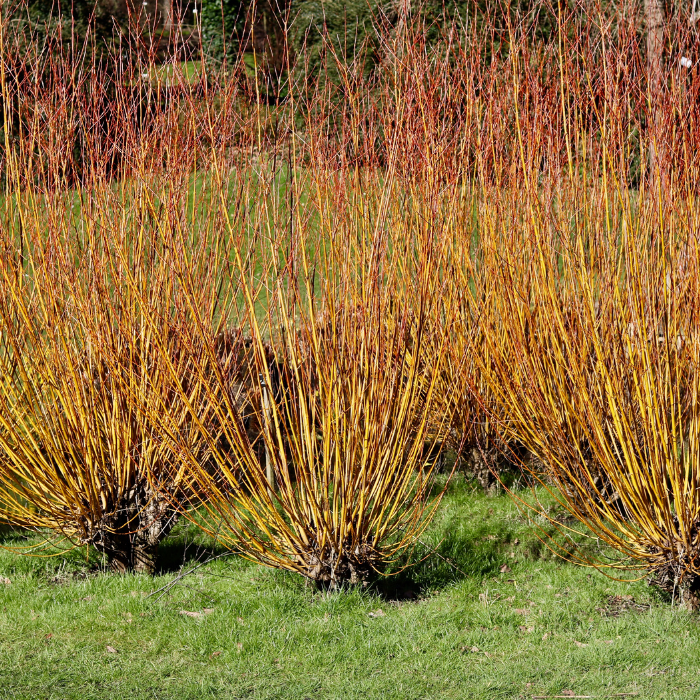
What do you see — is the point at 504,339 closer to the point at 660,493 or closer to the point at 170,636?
the point at 660,493

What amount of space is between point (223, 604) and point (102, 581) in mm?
753

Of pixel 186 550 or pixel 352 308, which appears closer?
pixel 352 308

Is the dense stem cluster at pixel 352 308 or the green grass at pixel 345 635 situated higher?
the dense stem cluster at pixel 352 308

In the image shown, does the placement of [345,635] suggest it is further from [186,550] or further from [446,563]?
[186,550]

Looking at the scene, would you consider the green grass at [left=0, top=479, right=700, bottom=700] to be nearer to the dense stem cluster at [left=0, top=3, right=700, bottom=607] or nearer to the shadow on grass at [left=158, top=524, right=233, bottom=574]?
the shadow on grass at [left=158, top=524, right=233, bottom=574]

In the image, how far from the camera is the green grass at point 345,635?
3.34m

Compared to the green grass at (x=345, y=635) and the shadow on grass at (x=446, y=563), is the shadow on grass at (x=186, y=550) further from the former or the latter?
the shadow on grass at (x=446, y=563)

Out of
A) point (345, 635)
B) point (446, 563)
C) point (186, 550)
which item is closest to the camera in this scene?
point (345, 635)

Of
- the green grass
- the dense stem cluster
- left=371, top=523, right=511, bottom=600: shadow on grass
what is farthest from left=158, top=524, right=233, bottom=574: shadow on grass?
left=371, top=523, right=511, bottom=600: shadow on grass

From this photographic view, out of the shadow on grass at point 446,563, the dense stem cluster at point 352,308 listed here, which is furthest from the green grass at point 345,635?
the dense stem cluster at point 352,308

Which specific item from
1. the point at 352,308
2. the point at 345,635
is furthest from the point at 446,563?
the point at 352,308

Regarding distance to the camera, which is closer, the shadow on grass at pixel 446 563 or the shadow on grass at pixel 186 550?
the shadow on grass at pixel 446 563

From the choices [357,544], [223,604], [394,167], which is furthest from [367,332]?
[223,604]

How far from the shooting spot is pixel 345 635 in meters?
3.68
